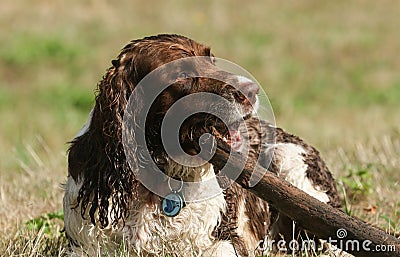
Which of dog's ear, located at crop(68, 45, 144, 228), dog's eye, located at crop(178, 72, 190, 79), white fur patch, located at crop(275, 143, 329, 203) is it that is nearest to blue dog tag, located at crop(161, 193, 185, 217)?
dog's ear, located at crop(68, 45, 144, 228)

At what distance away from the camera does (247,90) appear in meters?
4.16

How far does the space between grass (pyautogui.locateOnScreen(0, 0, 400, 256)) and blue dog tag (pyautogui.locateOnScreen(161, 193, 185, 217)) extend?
2882 millimetres

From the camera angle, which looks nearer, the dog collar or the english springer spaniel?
the english springer spaniel

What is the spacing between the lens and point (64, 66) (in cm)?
1530

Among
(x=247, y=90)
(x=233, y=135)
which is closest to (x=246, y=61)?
(x=233, y=135)

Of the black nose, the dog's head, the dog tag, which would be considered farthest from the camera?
the dog tag

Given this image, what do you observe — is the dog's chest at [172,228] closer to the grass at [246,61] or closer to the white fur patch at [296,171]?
the white fur patch at [296,171]

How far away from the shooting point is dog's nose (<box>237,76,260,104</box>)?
13.7ft

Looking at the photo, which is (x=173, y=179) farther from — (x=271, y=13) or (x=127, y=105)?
(x=271, y=13)

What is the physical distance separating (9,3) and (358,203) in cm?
1323

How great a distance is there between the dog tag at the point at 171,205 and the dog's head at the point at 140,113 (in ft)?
0.62

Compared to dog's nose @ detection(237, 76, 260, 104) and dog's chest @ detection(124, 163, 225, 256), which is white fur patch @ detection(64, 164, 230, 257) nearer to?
dog's chest @ detection(124, 163, 225, 256)

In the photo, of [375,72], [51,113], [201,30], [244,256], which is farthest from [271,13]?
[244,256]

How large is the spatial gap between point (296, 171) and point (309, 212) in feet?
4.40
